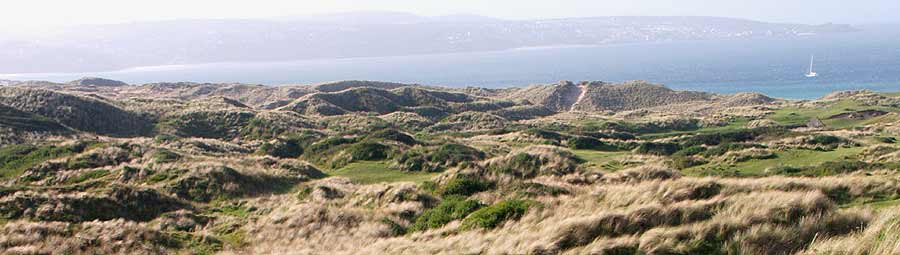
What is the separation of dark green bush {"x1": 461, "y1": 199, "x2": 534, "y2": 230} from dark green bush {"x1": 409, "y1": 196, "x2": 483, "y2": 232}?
883 millimetres

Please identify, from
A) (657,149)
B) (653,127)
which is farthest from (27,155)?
(653,127)

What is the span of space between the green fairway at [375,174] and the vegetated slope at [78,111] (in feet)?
81.7

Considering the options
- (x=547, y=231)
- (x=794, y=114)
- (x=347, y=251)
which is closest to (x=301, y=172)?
(x=347, y=251)

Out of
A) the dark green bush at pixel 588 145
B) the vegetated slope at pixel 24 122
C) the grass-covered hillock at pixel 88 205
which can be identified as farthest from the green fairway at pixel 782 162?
the vegetated slope at pixel 24 122

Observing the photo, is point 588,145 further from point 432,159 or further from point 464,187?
point 464,187

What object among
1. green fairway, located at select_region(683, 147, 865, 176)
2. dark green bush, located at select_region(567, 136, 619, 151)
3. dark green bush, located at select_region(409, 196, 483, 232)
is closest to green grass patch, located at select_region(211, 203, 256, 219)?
dark green bush, located at select_region(409, 196, 483, 232)

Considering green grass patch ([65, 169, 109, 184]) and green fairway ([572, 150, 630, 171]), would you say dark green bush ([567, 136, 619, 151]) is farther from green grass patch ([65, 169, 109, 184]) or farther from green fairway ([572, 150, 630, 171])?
green grass patch ([65, 169, 109, 184])

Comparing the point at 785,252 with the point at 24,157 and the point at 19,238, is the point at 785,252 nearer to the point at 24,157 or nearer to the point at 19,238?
the point at 19,238

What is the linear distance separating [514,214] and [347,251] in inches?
106

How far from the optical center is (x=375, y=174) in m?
20.2

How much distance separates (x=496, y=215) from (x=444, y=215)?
1.76 m

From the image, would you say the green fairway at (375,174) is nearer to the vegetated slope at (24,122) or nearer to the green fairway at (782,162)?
the green fairway at (782,162)

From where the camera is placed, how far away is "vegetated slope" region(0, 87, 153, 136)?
38.1 meters

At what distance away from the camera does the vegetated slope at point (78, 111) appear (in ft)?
125
